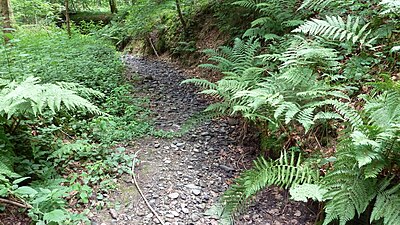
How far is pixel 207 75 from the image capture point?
6.45 meters

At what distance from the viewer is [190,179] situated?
3.42 metres

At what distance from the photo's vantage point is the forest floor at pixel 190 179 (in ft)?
9.32

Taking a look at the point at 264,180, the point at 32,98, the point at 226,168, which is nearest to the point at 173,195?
the point at 226,168

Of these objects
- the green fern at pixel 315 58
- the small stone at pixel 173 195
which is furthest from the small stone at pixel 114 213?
the green fern at pixel 315 58

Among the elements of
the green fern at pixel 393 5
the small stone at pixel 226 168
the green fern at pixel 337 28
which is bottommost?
the small stone at pixel 226 168

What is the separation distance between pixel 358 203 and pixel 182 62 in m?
6.52

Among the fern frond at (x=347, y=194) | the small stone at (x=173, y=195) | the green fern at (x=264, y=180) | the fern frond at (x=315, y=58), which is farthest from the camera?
the fern frond at (x=315, y=58)

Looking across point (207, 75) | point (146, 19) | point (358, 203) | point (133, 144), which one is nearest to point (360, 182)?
point (358, 203)

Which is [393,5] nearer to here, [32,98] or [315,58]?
A: [315,58]

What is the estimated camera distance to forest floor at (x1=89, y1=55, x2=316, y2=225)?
9.32 feet

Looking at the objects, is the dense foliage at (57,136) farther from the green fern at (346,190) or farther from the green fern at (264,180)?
the green fern at (346,190)

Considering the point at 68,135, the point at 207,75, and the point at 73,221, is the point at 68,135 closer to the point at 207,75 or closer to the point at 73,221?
the point at 73,221

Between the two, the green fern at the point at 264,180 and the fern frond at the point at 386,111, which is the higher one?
the fern frond at the point at 386,111

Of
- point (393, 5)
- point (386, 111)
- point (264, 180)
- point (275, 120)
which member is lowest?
point (264, 180)
